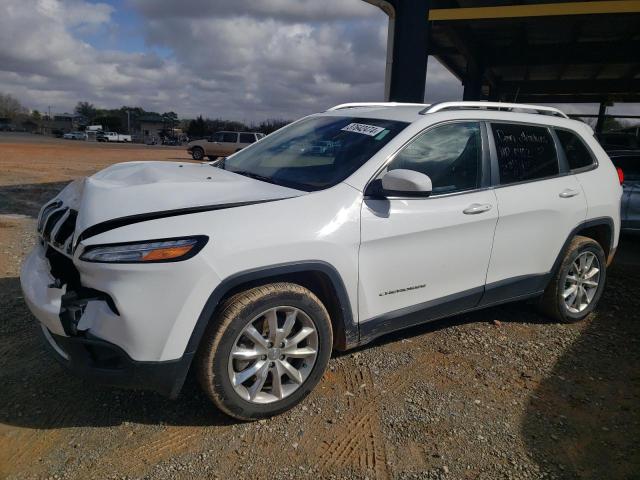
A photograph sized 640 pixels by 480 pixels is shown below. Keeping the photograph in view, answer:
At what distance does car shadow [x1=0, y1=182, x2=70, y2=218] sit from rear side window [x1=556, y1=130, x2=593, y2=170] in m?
→ 7.96

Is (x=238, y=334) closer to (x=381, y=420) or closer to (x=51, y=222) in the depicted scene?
(x=381, y=420)

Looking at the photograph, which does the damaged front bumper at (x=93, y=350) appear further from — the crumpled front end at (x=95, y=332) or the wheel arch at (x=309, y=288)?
the wheel arch at (x=309, y=288)

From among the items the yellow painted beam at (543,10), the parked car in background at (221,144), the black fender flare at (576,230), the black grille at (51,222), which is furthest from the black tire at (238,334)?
the parked car in background at (221,144)

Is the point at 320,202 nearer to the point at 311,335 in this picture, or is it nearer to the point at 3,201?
the point at 311,335

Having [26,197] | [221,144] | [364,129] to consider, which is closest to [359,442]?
[364,129]

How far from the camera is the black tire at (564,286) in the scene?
4.21 m

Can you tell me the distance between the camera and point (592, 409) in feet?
10.4

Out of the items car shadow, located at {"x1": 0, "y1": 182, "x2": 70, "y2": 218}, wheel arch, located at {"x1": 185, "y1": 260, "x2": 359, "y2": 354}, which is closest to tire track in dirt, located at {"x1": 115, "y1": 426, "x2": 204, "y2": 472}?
wheel arch, located at {"x1": 185, "y1": 260, "x2": 359, "y2": 354}

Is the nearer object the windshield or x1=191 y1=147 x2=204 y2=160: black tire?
the windshield

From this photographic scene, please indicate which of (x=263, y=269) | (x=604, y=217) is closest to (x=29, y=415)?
(x=263, y=269)

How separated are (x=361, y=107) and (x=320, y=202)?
5.42ft

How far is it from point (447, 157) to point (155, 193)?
6.37 ft

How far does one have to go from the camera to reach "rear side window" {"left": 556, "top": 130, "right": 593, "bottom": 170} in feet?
13.9

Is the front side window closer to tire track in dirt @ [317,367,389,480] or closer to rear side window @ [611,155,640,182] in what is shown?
tire track in dirt @ [317,367,389,480]
